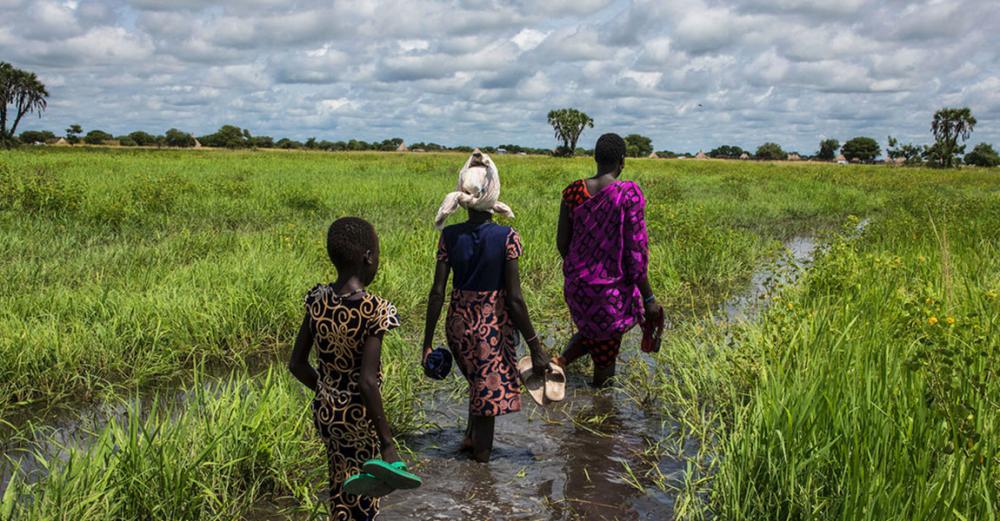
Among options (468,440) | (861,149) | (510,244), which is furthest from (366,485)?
(861,149)

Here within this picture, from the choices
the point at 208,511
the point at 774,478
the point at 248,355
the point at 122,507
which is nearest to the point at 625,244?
the point at 774,478

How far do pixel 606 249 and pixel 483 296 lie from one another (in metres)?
1.11

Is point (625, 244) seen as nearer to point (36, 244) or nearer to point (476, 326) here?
point (476, 326)

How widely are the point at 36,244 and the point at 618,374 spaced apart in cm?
733

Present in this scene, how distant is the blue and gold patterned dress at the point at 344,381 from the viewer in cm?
240

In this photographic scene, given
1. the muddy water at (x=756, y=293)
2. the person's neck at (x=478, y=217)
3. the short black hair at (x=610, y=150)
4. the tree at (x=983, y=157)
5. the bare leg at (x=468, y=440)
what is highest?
the tree at (x=983, y=157)

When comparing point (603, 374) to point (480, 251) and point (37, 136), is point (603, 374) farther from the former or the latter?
point (37, 136)

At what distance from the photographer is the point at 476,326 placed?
3510mm

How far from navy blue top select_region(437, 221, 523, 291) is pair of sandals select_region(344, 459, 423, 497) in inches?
52.2

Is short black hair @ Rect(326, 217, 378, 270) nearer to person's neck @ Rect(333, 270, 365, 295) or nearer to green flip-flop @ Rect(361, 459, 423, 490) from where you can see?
person's neck @ Rect(333, 270, 365, 295)

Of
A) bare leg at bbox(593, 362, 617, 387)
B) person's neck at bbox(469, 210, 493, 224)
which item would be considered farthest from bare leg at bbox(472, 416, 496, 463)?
bare leg at bbox(593, 362, 617, 387)

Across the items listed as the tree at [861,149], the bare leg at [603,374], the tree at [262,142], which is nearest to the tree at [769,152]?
the tree at [861,149]

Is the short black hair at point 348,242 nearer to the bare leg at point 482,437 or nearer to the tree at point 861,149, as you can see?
the bare leg at point 482,437

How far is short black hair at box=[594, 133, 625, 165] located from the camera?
422 centimetres
